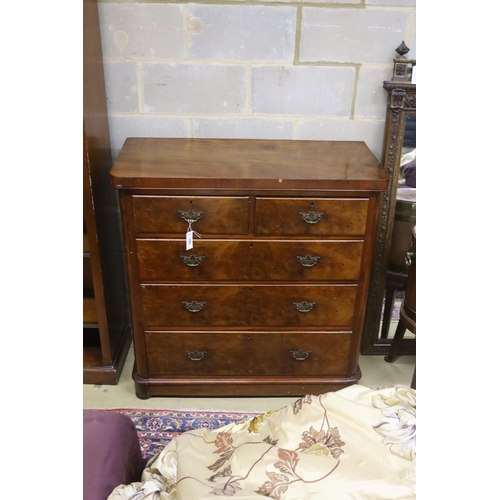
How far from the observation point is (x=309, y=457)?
88 centimetres

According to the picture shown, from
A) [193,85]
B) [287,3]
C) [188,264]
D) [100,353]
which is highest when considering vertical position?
[287,3]

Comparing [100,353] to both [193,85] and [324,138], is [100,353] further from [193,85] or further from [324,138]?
[324,138]

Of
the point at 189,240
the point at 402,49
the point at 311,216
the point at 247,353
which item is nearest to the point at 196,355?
the point at 247,353

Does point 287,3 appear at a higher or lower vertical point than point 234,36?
higher

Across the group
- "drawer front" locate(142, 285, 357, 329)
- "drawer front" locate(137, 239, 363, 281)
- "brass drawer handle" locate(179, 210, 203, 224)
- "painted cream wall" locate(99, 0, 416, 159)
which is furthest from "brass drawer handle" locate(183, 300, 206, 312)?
"painted cream wall" locate(99, 0, 416, 159)

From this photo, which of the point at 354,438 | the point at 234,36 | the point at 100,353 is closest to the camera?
the point at 354,438

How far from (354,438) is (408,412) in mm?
122

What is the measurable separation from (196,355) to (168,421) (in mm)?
299

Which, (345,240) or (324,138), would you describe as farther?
(324,138)

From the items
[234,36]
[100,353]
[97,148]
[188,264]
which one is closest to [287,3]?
[234,36]

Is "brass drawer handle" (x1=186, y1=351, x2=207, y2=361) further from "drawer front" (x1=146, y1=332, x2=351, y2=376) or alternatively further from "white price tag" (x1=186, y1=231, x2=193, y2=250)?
"white price tag" (x1=186, y1=231, x2=193, y2=250)

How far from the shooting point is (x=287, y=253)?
1.86 m

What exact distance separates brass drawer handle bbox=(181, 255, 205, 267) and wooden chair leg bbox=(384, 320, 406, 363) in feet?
3.38

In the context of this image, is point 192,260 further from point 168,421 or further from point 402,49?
point 402,49
